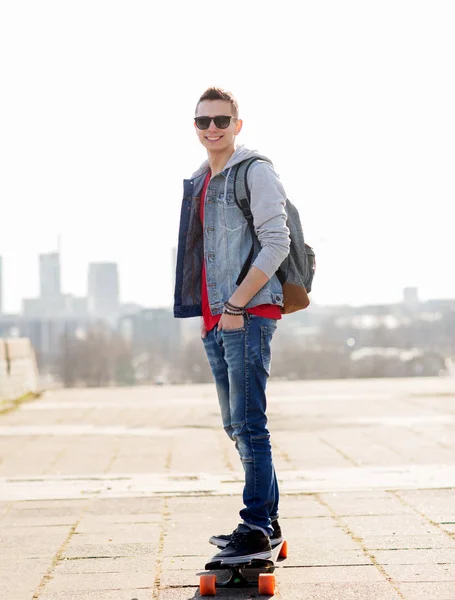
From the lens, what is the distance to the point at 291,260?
3.62 meters

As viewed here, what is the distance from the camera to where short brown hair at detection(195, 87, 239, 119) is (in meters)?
3.64

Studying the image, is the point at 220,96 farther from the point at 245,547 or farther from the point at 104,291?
the point at 104,291

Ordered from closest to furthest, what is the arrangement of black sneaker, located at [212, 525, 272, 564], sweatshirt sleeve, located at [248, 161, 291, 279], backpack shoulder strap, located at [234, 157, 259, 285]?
black sneaker, located at [212, 525, 272, 564] < sweatshirt sleeve, located at [248, 161, 291, 279] < backpack shoulder strap, located at [234, 157, 259, 285]

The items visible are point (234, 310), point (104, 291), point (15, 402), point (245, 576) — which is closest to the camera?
point (245, 576)


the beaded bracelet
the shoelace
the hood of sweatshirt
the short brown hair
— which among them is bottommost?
the shoelace

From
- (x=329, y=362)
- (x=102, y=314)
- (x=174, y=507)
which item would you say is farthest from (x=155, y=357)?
(x=174, y=507)

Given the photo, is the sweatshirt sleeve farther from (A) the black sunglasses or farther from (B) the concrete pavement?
(B) the concrete pavement

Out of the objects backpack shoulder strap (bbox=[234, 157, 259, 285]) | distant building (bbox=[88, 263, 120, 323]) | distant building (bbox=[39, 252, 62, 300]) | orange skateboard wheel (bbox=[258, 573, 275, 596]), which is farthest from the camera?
distant building (bbox=[88, 263, 120, 323])

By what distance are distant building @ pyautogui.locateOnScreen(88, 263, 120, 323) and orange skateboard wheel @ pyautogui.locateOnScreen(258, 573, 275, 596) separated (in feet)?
434

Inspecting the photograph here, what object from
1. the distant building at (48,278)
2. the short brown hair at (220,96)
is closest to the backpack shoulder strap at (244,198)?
the short brown hair at (220,96)

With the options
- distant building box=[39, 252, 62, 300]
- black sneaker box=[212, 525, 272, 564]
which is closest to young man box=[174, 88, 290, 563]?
black sneaker box=[212, 525, 272, 564]

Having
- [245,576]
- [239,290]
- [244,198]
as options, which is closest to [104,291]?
[244,198]

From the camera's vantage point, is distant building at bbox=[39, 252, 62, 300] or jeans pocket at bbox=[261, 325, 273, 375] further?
distant building at bbox=[39, 252, 62, 300]

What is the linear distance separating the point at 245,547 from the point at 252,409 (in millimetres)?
476
